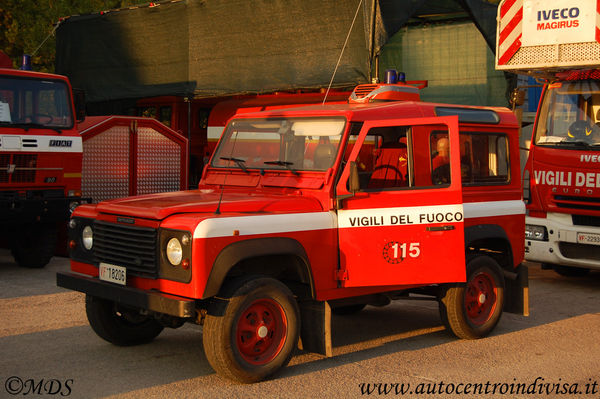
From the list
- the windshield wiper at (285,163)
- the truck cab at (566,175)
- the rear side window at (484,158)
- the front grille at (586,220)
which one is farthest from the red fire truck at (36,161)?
the front grille at (586,220)

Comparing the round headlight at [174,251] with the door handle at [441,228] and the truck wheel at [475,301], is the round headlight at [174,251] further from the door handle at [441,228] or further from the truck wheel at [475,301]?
the truck wheel at [475,301]

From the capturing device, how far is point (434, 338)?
24.2 feet

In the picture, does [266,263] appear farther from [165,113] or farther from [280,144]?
[165,113]

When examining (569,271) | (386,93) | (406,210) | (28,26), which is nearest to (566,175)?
(569,271)

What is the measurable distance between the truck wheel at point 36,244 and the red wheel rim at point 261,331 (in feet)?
20.5

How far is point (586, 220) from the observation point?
10000mm

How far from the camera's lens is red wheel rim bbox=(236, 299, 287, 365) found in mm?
5742

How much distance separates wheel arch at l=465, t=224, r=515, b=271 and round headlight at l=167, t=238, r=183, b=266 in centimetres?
278

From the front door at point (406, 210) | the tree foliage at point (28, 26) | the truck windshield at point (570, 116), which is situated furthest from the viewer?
the tree foliage at point (28, 26)

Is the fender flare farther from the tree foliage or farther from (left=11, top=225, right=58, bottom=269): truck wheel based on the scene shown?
the tree foliage

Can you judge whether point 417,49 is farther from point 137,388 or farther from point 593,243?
point 137,388

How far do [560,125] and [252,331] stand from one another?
616cm

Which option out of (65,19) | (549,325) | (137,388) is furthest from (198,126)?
(137,388)

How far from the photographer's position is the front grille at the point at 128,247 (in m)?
5.68
